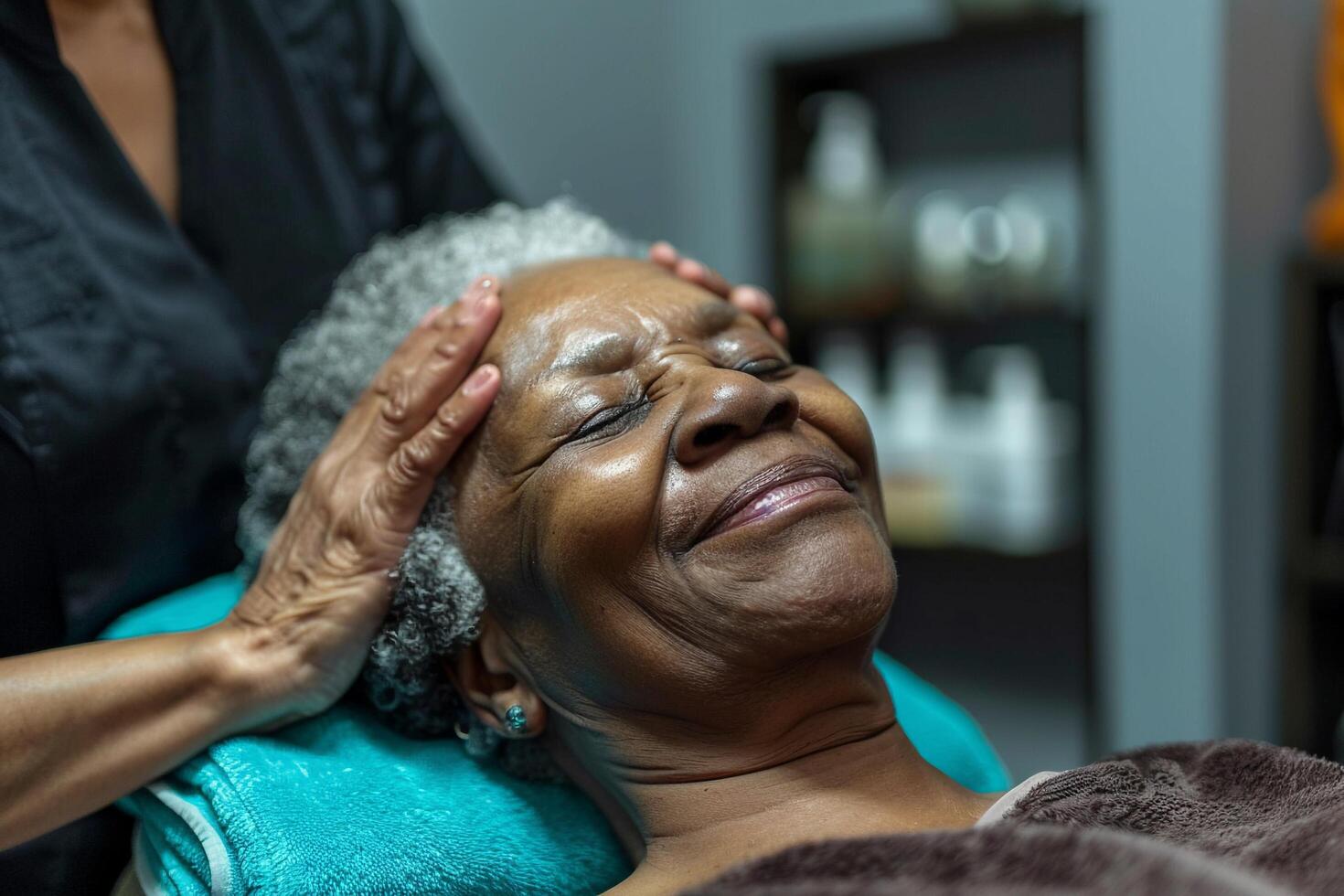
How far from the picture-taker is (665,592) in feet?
2.98

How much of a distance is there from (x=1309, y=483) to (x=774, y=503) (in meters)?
1.70

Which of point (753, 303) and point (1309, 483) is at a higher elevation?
point (753, 303)

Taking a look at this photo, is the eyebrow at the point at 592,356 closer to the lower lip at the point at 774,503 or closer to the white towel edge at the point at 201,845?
the lower lip at the point at 774,503

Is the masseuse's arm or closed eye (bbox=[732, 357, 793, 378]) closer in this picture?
→ the masseuse's arm

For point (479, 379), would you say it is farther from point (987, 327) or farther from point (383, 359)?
point (987, 327)

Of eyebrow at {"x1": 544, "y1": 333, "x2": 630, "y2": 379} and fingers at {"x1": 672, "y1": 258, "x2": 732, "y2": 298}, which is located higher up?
fingers at {"x1": 672, "y1": 258, "x2": 732, "y2": 298}

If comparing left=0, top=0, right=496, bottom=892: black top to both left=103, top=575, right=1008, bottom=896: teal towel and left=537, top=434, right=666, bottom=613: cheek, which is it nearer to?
left=103, top=575, right=1008, bottom=896: teal towel

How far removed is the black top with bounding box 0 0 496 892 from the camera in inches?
42.2

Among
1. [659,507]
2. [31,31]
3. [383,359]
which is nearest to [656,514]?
[659,507]

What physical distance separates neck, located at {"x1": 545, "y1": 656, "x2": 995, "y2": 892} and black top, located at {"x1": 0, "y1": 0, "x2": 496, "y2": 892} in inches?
20.5

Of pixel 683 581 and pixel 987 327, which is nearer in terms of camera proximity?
pixel 683 581

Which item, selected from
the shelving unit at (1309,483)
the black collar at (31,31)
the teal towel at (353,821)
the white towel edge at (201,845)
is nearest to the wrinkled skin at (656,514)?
the teal towel at (353,821)

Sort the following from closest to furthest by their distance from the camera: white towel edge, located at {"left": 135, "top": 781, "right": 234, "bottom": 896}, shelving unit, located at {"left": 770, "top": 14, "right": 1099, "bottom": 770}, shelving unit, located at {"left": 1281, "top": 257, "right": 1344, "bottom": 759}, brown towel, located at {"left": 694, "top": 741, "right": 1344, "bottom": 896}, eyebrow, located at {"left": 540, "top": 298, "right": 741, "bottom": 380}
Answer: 1. brown towel, located at {"left": 694, "top": 741, "right": 1344, "bottom": 896}
2. white towel edge, located at {"left": 135, "top": 781, "right": 234, "bottom": 896}
3. eyebrow, located at {"left": 540, "top": 298, "right": 741, "bottom": 380}
4. shelving unit, located at {"left": 1281, "top": 257, "right": 1344, "bottom": 759}
5. shelving unit, located at {"left": 770, "top": 14, "right": 1099, "bottom": 770}

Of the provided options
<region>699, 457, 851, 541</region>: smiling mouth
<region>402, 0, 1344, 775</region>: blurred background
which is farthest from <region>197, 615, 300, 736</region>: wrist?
<region>402, 0, 1344, 775</region>: blurred background
